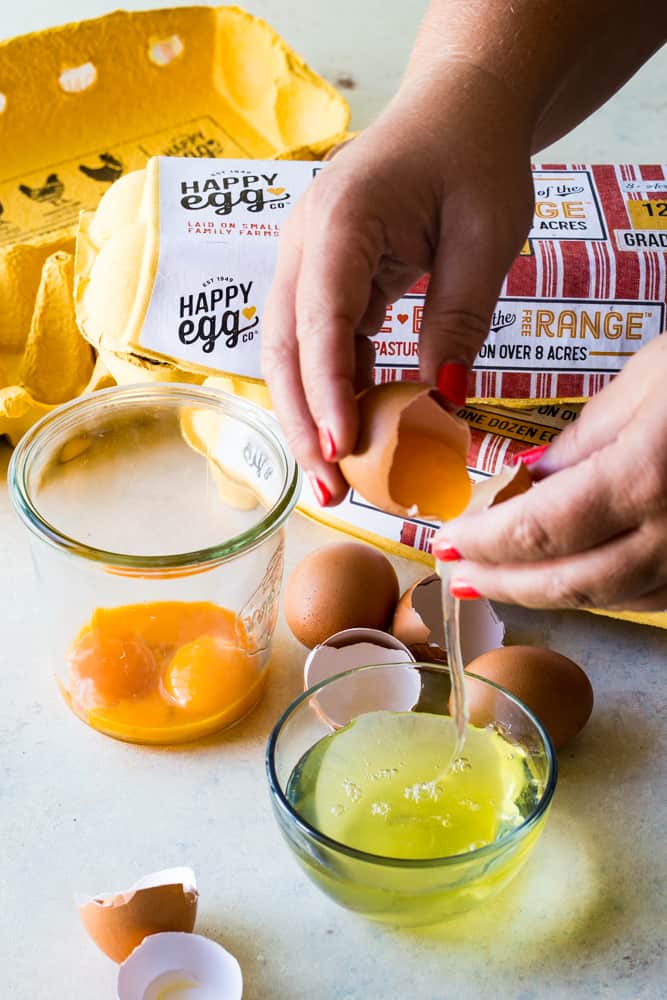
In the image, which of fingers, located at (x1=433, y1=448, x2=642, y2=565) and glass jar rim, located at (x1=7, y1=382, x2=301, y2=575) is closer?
fingers, located at (x1=433, y1=448, x2=642, y2=565)

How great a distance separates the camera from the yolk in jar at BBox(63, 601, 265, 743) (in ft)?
3.60

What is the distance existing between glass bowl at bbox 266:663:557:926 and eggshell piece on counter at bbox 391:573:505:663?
122 millimetres

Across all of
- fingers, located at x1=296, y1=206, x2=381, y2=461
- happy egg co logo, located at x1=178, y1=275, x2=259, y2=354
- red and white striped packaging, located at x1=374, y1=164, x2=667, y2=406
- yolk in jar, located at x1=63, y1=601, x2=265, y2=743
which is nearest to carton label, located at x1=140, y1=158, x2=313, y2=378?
happy egg co logo, located at x1=178, y1=275, x2=259, y2=354

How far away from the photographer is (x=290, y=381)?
0.87m

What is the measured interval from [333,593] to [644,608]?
1.33 feet

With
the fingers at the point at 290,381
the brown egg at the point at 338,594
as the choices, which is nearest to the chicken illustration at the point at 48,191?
the brown egg at the point at 338,594

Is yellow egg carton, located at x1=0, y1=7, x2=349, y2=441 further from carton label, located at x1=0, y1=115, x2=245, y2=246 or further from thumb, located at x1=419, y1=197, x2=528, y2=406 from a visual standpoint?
thumb, located at x1=419, y1=197, x2=528, y2=406

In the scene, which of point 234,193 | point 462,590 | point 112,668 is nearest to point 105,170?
point 234,193

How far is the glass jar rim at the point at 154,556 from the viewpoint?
1.01 metres

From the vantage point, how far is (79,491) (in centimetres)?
125

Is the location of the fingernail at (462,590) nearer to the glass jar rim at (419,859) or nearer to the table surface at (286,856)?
the glass jar rim at (419,859)

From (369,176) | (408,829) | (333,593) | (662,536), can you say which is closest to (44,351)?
(333,593)

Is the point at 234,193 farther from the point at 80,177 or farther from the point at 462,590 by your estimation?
the point at 462,590

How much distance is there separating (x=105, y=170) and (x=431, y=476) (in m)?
1.13
